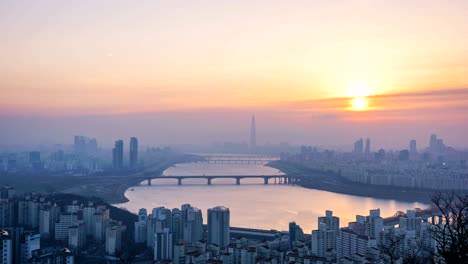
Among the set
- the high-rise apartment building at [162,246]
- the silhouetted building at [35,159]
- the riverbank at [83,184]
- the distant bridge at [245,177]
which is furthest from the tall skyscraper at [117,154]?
the high-rise apartment building at [162,246]

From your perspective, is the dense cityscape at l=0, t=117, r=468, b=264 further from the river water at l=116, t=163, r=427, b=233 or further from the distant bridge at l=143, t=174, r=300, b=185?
the distant bridge at l=143, t=174, r=300, b=185

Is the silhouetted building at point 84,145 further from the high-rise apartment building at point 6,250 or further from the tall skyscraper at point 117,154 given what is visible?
the high-rise apartment building at point 6,250

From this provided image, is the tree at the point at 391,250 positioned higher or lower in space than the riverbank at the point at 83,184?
higher

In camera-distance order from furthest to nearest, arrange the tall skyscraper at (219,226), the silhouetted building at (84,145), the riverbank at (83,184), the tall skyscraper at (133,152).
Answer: the silhouetted building at (84,145), the tall skyscraper at (133,152), the riverbank at (83,184), the tall skyscraper at (219,226)

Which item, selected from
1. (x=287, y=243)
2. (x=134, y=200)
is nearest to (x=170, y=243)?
(x=287, y=243)

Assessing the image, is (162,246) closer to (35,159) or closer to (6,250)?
(6,250)

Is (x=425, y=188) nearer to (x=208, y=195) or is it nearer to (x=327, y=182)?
(x=327, y=182)

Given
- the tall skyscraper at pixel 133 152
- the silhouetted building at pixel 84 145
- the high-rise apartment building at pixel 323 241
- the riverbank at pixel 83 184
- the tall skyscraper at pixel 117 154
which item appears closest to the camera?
the high-rise apartment building at pixel 323 241
